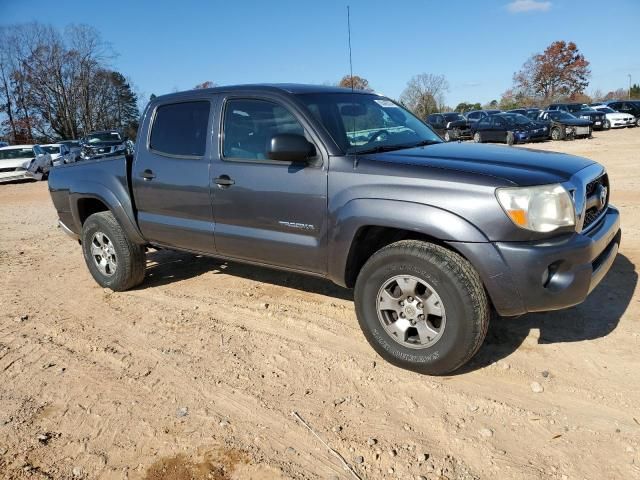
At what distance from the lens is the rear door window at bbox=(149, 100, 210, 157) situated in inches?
168

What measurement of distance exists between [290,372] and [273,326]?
Result: 79 centimetres

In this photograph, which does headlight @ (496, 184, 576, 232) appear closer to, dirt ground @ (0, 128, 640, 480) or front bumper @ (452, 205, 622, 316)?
front bumper @ (452, 205, 622, 316)

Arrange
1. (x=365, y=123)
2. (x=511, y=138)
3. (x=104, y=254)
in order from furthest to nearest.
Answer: (x=511, y=138), (x=104, y=254), (x=365, y=123)

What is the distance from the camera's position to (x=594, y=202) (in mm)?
3400

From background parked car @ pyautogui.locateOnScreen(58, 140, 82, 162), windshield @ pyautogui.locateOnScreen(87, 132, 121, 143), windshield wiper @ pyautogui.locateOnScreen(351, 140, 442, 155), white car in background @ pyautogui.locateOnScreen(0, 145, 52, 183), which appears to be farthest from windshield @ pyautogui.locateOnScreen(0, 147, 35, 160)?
windshield wiper @ pyautogui.locateOnScreen(351, 140, 442, 155)

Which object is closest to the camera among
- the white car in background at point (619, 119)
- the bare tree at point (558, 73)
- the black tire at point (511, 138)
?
the black tire at point (511, 138)

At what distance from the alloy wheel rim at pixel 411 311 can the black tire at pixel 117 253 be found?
2.82m

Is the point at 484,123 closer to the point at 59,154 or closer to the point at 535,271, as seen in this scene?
the point at 59,154

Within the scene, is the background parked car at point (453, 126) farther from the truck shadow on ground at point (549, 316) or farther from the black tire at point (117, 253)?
the black tire at point (117, 253)

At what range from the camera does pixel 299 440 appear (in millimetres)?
2717

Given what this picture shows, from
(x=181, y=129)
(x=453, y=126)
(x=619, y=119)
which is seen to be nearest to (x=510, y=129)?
(x=453, y=126)

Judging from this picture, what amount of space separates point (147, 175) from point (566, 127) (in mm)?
22193

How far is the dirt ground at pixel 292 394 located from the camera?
2.54 meters

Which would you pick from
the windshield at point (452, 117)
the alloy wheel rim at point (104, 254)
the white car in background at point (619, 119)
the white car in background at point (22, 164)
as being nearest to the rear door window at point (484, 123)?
the windshield at point (452, 117)
